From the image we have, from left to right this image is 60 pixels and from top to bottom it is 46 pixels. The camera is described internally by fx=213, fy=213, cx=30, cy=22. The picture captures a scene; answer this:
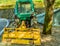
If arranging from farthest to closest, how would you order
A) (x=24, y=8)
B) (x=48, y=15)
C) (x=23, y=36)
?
(x=24, y=8) < (x=48, y=15) < (x=23, y=36)

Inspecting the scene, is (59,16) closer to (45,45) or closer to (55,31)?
(55,31)

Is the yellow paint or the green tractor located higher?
the green tractor

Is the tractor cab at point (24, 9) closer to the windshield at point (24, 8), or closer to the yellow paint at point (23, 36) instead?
the windshield at point (24, 8)

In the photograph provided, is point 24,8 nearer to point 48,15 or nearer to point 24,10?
point 24,10

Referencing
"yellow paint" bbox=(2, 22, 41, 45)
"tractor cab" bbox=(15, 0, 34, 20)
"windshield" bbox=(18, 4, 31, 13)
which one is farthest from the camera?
"windshield" bbox=(18, 4, 31, 13)

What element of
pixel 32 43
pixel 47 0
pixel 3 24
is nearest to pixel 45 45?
pixel 32 43

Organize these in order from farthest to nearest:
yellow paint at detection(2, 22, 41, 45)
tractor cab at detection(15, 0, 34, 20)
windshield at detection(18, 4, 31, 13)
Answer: windshield at detection(18, 4, 31, 13)
tractor cab at detection(15, 0, 34, 20)
yellow paint at detection(2, 22, 41, 45)

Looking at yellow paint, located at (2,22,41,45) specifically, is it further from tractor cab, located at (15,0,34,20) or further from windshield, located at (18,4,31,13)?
windshield, located at (18,4,31,13)

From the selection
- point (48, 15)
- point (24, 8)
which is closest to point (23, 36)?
point (48, 15)

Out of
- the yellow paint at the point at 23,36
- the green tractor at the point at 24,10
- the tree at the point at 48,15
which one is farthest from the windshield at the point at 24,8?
the yellow paint at the point at 23,36

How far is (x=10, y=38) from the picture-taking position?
7516 mm

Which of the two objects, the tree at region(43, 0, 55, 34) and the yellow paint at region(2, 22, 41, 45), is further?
the tree at region(43, 0, 55, 34)

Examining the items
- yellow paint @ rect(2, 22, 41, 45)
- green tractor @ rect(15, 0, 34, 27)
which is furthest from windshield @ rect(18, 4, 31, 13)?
yellow paint @ rect(2, 22, 41, 45)

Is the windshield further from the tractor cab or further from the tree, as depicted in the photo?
the tree
